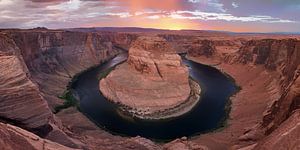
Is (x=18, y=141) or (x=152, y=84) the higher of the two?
(x=18, y=141)

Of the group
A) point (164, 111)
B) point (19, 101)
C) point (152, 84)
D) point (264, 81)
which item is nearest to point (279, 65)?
A: point (264, 81)

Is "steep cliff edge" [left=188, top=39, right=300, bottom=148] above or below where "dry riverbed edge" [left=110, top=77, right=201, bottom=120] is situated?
above

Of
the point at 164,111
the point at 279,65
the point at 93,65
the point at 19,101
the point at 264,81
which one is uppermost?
the point at 19,101

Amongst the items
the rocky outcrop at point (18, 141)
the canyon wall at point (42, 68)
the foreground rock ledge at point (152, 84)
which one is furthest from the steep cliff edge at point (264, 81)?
the rocky outcrop at point (18, 141)

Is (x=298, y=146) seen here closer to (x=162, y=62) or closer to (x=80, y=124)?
(x=80, y=124)

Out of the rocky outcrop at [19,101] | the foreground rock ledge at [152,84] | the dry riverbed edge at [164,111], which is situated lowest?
the dry riverbed edge at [164,111]

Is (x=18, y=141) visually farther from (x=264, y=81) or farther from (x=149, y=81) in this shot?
(x=264, y=81)

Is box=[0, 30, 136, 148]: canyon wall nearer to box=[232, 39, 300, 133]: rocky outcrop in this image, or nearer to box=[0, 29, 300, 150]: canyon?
box=[0, 29, 300, 150]: canyon

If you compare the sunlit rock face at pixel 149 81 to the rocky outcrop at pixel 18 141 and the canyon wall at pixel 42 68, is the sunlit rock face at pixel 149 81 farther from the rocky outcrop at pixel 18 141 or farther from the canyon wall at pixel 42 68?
the rocky outcrop at pixel 18 141

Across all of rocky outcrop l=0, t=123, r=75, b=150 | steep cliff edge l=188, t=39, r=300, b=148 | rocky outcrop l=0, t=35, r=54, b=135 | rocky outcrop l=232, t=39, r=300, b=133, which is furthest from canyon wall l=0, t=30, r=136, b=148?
rocky outcrop l=232, t=39, r=300, b=133
